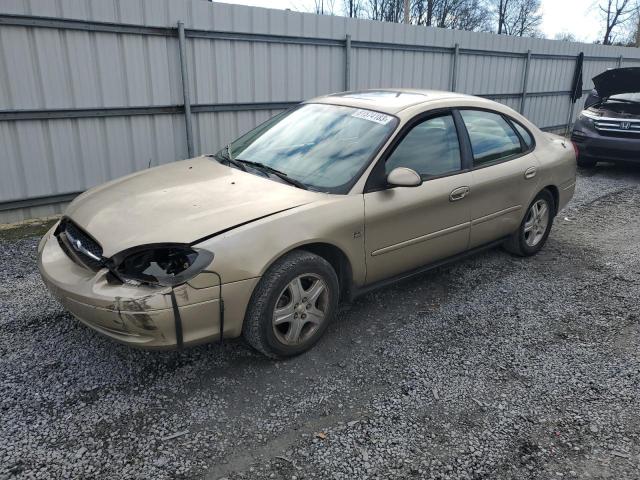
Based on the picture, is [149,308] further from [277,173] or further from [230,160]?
[230,160]

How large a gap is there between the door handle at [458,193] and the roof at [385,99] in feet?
2.46

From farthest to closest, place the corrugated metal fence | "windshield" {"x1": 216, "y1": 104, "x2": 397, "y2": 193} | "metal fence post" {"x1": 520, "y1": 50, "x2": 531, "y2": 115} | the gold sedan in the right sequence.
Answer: "metal fence post" {"x1": 520, "y1": 50, "x2": 531, "y2": 115}, the corrugated metal fence, "windshield" {"x1": 216, "y1": 104, "x2": 397, "y2": 193}, the gold sedan

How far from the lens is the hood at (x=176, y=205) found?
9.39 ft

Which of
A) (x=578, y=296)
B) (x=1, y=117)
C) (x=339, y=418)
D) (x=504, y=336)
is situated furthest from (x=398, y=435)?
(x=1, y=117)

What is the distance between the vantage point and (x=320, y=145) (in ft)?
12.5

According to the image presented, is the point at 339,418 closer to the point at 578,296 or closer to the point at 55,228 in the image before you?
the point at 55,228

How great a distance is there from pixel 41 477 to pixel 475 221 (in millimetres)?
3459

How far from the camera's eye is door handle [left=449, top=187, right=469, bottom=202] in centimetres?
400

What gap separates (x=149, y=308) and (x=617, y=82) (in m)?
9.93

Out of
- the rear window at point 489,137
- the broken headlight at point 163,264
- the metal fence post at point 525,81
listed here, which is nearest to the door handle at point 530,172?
the rear window at point 489,137

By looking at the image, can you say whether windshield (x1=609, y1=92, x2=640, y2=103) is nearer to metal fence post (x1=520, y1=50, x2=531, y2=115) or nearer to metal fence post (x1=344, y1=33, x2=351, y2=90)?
metal fence post (x1=520, y1=50, x2=531, y2=115)

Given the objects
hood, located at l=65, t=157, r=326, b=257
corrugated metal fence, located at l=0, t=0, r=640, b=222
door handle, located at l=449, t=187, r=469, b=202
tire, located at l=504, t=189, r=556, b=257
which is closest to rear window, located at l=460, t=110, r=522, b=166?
door handle, located at l=449, t=187, r=469, b=202

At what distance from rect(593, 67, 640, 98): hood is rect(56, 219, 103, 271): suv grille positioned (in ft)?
31.4

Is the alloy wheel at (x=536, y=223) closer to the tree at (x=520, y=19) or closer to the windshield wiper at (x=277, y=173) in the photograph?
the windshield wiper at (x=277, y=173)
